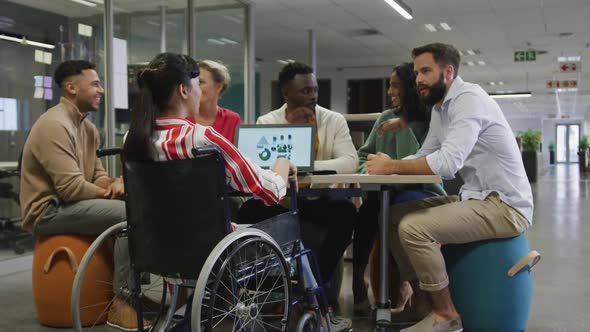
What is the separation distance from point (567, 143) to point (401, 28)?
29.0 meters

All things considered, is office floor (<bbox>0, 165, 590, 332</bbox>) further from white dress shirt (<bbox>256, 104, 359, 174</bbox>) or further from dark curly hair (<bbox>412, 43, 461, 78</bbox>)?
dark curly hair (<bbox>412, 43, 461, 78</bbox>)

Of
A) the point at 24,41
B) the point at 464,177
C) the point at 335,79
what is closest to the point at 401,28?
the point at 335,79

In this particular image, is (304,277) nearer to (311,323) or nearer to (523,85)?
(311,323)

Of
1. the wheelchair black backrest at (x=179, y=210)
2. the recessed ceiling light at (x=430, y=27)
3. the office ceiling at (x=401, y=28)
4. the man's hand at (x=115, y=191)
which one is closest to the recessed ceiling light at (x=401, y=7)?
the office ceiling at (x=401, y=28)

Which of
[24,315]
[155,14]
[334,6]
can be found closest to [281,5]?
[334,6]

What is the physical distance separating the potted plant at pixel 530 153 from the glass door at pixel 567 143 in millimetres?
22420

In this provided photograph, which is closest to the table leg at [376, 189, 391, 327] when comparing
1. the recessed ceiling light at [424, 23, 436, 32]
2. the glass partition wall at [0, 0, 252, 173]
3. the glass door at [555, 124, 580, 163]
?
the glass partition wall at [0, 0, 252, 173]

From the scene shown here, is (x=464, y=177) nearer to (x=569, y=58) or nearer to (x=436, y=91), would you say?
(x=436, y=91)

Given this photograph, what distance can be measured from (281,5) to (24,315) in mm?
5710

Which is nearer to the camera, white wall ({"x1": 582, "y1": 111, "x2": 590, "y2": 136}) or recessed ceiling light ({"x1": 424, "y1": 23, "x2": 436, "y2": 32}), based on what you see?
recessed ceiling light ({"x1": 424, "y1": 23, "x2": 436, "y2": 32})

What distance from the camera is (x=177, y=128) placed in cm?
188

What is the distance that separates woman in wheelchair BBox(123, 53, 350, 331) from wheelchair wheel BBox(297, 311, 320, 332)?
43 cm

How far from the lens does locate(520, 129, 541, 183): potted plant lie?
1359 centimetres

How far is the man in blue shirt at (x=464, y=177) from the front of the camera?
2.36 metres
